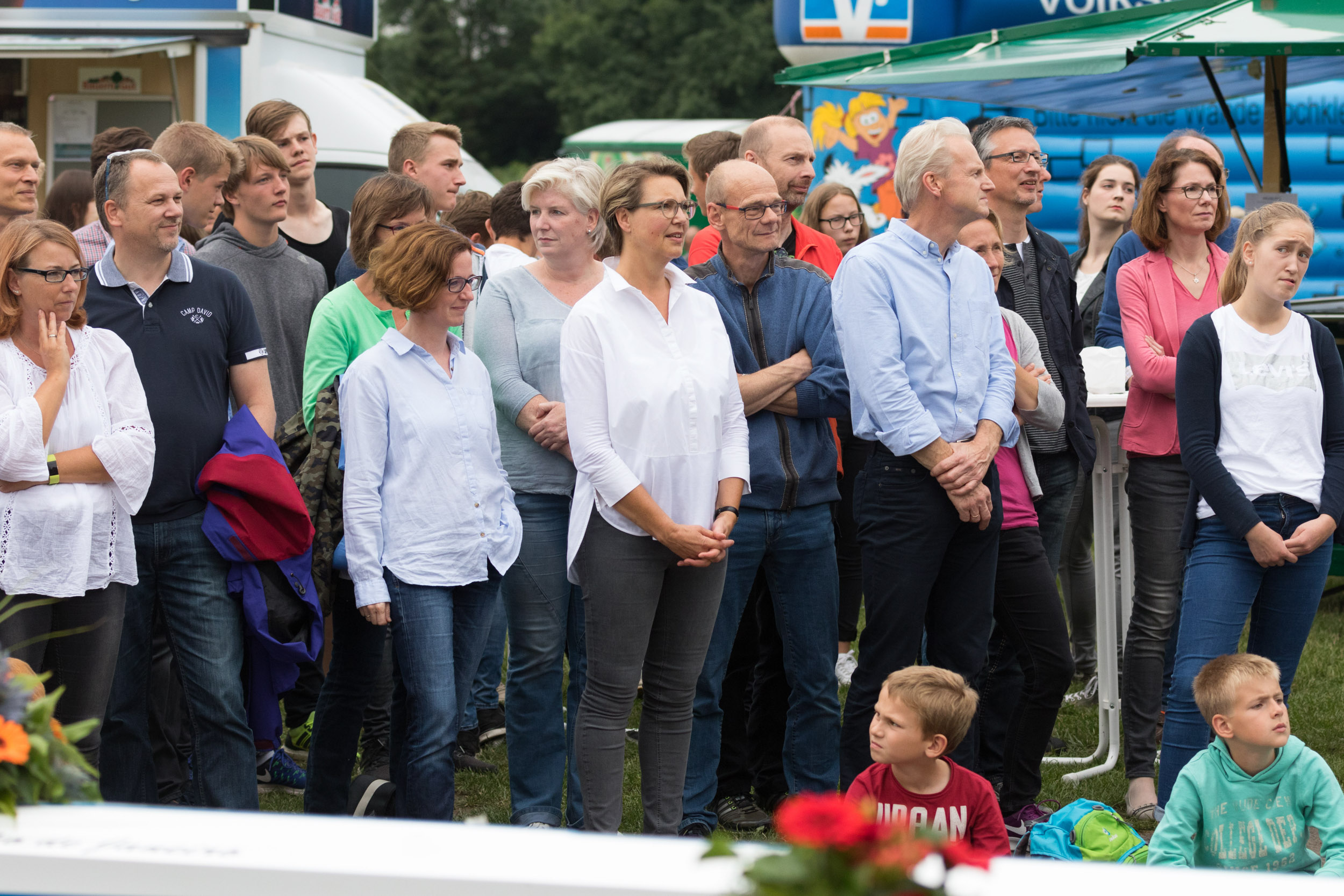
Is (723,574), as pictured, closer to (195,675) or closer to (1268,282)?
(195,675)

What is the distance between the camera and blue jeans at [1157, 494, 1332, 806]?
3916mm

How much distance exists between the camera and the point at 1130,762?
4621 mm

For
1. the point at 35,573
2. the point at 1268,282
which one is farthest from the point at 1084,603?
the point at 35,573

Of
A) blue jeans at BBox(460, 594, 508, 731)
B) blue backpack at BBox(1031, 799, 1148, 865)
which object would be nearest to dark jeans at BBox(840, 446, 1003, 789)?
blue backpack at BBox(1031, 799, 1148, 865)

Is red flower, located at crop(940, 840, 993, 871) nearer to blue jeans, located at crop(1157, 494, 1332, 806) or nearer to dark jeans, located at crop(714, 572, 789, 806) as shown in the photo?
blue jeans, located at crop(1157, 494, 1332, 806)

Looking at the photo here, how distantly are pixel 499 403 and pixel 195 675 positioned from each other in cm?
108

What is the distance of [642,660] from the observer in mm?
3604

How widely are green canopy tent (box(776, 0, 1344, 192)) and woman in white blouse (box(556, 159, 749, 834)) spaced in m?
2.62

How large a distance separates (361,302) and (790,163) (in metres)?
1.44

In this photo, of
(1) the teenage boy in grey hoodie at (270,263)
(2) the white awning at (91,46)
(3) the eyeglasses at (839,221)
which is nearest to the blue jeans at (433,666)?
(1) the teenage boy in grey hoodie at (270,263)

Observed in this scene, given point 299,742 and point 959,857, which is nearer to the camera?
point 959,857

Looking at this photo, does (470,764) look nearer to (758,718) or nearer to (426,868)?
(758,718)

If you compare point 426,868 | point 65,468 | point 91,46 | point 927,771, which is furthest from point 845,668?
point 91,46

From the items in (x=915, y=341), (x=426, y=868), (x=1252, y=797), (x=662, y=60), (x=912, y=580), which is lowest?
(x=1252, y=797)
